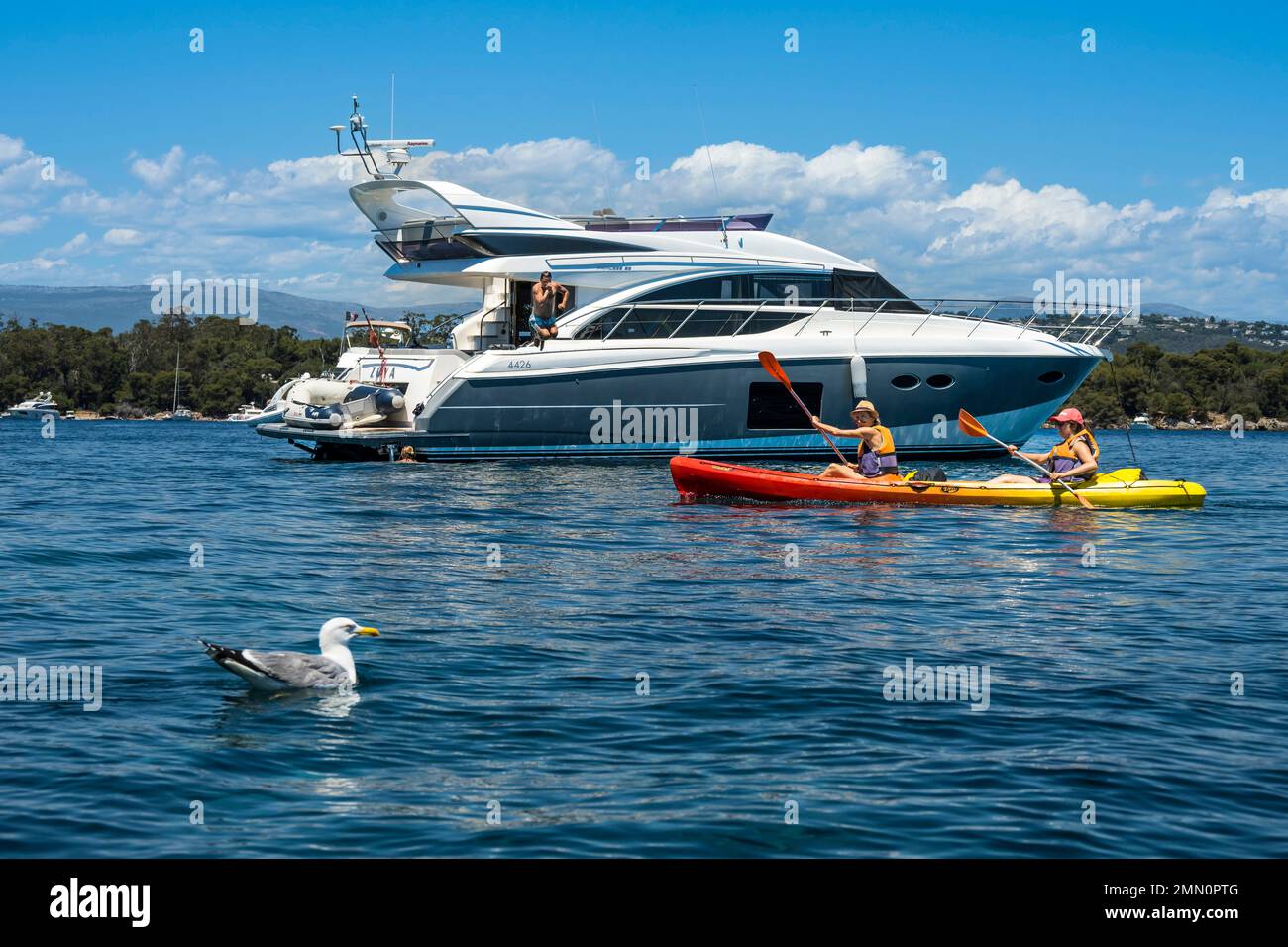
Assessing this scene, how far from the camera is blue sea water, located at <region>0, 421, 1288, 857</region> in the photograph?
20.7ft

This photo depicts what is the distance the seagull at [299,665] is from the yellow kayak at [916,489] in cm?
1068

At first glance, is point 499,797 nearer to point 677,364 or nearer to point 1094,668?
point 1094,668

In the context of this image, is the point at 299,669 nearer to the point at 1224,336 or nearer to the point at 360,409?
the point at 360,409

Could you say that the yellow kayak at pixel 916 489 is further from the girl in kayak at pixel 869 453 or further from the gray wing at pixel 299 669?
the gray wing at pixel 299 669

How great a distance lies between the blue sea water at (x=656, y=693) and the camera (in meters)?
6.31

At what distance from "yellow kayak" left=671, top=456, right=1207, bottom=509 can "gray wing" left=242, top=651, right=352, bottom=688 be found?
426 inches

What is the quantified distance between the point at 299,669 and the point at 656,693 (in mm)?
2124

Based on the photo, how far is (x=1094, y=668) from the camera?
369 inches

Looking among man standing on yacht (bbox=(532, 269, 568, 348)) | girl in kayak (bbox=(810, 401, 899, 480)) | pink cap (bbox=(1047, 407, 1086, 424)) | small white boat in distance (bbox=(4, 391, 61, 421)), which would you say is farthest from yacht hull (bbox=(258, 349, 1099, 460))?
small white boat in distance (bbox=(4, 391, 61, 421))

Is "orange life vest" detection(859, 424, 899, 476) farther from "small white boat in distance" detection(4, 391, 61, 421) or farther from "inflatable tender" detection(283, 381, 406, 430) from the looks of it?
"small white boat in distance" detection(4, 391, 61, 421)

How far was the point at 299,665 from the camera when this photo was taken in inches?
324

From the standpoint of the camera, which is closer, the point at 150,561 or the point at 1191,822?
the point at 1191,822
